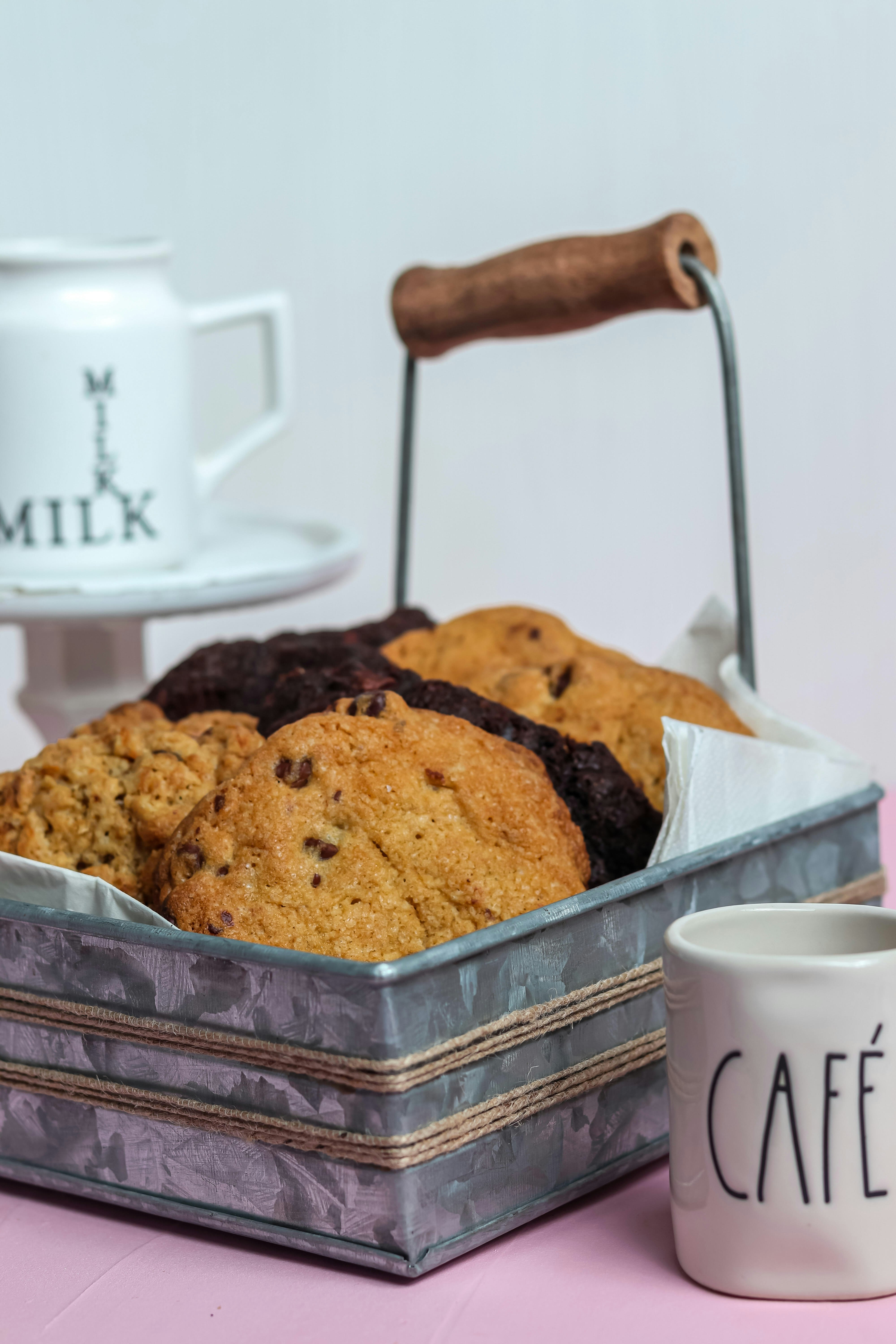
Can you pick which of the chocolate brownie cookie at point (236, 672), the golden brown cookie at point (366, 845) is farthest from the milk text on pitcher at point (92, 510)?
the golden brown cookie at point (366, 845)

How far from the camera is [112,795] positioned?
0.82m

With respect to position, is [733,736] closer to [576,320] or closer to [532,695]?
[532,695]

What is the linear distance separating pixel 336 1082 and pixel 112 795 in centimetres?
22

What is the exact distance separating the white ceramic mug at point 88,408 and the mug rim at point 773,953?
0.66m

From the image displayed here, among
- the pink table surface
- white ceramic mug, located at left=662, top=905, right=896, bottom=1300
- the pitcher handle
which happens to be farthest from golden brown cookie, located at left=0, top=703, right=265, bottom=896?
the pitcher handle

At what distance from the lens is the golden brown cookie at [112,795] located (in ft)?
2.67

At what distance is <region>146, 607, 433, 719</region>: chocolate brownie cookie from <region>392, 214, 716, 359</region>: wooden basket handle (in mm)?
263

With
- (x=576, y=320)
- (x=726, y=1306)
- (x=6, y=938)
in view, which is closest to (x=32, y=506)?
(x=576, y=320)

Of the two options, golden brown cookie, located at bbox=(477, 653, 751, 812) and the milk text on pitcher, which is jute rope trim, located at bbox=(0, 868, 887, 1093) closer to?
golden brown cookie, located at bbox=(477, 653, 751, 812)

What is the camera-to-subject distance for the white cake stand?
1.17m

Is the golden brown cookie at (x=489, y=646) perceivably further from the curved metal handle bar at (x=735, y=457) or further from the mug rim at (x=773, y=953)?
the mug rim at (x=773, y=953)

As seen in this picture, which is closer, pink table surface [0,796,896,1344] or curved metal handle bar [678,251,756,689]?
pink table surface [0,796,896,1344]

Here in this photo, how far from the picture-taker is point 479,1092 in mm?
690

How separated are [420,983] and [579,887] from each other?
135 millimetres
